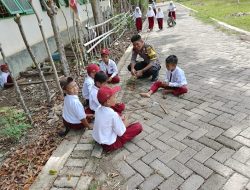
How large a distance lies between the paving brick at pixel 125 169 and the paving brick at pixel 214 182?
0.87 metres

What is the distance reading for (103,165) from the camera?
368 cm

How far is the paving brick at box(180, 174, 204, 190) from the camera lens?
3.08 m

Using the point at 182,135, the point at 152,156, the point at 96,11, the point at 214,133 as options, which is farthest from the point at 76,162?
the point at 96,11

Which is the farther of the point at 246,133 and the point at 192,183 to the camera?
the point at 246,133

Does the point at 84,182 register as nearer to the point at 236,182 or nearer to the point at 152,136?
the point at 152,136

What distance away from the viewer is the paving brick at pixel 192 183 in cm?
308

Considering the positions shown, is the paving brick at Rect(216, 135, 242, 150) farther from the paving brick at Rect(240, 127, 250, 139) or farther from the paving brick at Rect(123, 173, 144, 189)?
the paving brick at Rect(123, 173, 144, 189)

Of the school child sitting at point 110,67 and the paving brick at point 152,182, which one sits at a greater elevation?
the school child sitting at point 110,67

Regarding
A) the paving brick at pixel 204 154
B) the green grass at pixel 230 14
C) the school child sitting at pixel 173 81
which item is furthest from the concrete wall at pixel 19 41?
the green grass at pixel 230 14

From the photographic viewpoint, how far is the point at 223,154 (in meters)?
3.53

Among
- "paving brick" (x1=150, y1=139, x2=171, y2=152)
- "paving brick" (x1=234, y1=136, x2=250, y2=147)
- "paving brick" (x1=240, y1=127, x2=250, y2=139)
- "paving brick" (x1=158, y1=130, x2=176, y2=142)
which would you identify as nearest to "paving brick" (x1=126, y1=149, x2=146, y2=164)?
"paving brick" (x1=150, y1=139, x2=171, y2=152)

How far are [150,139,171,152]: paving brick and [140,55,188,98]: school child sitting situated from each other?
171 cm

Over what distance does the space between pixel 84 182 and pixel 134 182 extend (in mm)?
593

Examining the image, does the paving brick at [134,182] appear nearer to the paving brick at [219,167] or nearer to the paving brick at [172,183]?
the paving brick at [172,183]
